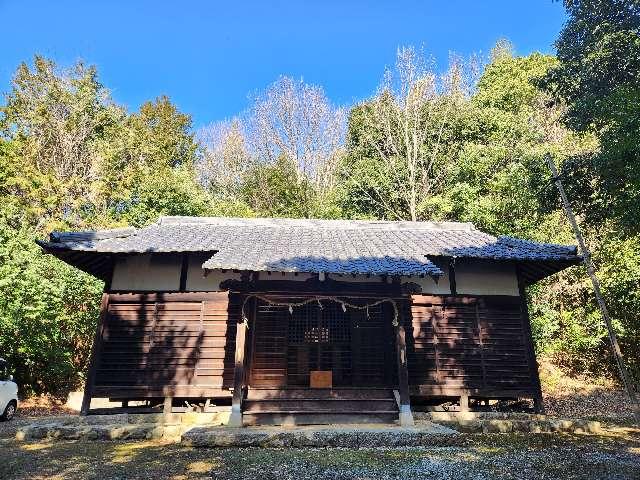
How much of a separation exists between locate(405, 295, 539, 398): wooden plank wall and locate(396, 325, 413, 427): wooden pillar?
3.53 ft

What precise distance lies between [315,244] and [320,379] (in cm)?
342

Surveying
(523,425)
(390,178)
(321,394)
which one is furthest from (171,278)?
(390,178)

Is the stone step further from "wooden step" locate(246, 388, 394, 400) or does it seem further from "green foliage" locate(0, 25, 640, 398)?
"green foliage" locate(0, 25, 640, 398)

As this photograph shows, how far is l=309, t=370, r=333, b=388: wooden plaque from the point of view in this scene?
10.8 metres

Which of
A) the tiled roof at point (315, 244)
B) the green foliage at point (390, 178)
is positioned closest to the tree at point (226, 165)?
the green foliage at point (390, 178)

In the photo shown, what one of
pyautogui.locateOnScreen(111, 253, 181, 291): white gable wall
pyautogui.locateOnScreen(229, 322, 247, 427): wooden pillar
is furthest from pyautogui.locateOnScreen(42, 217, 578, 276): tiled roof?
pyautogui.locateOnScreen(229, 322, 247, 427): wooden pillar

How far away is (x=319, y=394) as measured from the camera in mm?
9781

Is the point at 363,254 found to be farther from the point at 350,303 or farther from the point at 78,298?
the point at 78,298

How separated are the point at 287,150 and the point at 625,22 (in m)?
20.1

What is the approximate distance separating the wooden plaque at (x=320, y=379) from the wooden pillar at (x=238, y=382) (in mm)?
1976

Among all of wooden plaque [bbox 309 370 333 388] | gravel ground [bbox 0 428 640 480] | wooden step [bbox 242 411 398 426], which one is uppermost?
wooden plaque [bbox 309 370 333 388]

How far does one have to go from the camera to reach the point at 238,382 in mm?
9258

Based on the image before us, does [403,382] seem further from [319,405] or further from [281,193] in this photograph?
[281,193]

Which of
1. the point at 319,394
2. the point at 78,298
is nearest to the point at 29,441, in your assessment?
the point at 319,394
